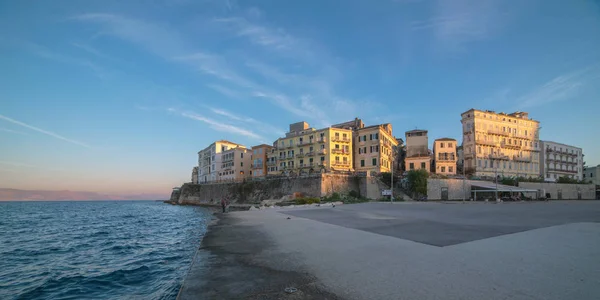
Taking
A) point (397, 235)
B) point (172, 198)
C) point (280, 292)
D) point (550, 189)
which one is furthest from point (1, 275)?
point (172, 198)

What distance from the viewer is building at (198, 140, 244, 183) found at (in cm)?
9378

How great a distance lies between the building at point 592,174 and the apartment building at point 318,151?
84523 mm

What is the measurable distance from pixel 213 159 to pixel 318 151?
46870 millimetres

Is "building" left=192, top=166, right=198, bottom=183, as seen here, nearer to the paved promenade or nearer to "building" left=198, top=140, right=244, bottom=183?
"building" left=198, top=140, right=244, bottom=183

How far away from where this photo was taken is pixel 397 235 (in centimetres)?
1214

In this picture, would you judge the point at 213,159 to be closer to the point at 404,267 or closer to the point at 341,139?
the point at 341,139

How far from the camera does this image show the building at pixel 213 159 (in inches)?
3692

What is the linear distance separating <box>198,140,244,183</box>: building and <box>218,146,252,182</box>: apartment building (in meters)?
4.82

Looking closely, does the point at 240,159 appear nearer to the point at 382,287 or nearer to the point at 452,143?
the point at 452,143

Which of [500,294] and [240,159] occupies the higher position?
[240,159]

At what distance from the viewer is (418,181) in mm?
51469

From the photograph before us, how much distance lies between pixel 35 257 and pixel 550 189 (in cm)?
7842

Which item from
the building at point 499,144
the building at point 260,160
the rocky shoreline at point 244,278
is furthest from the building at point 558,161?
the rocky shoreline at point 244,278

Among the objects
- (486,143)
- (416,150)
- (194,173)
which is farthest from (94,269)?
(194,173)
